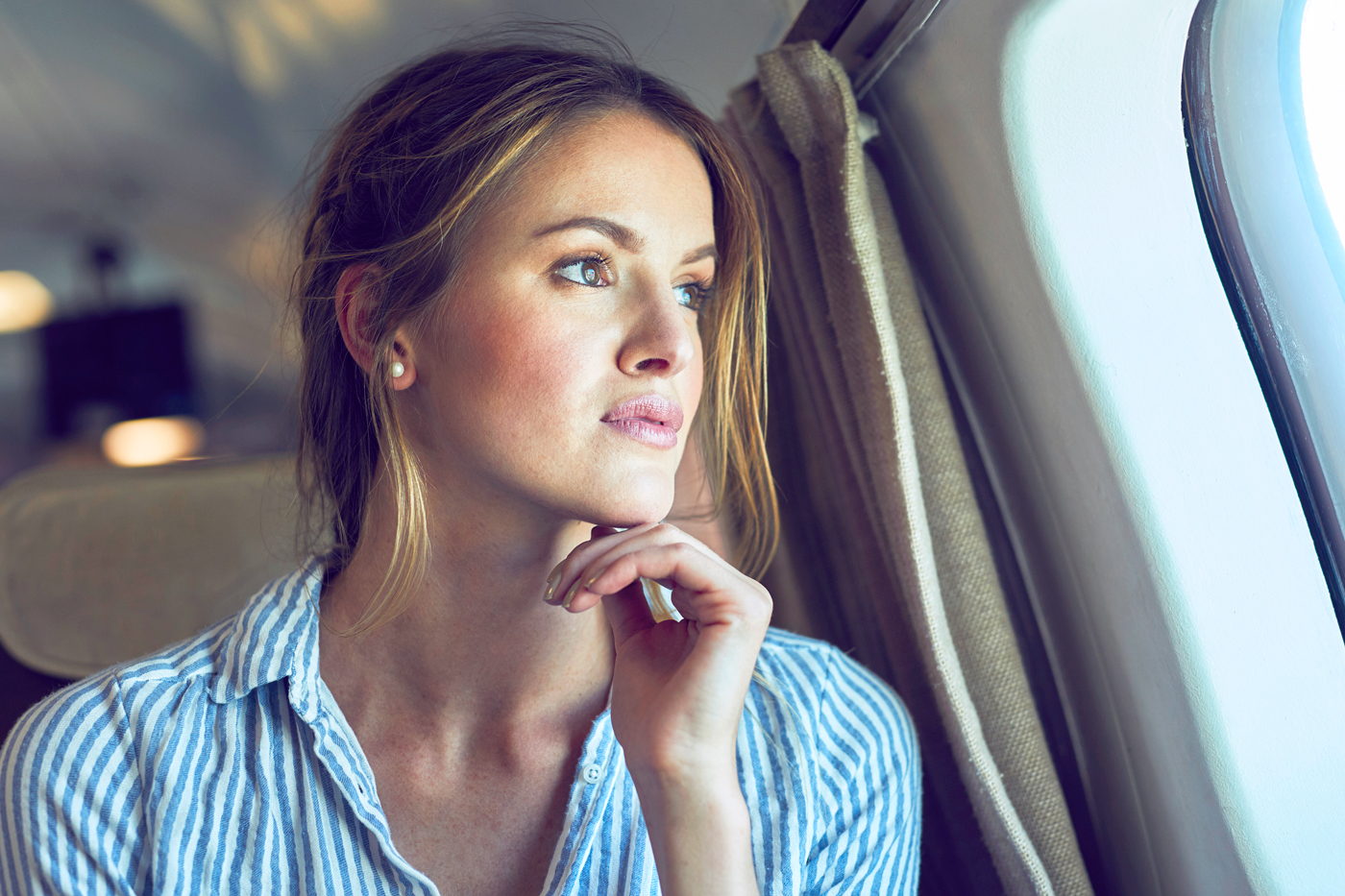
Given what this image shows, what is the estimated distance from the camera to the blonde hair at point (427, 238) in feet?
2.87

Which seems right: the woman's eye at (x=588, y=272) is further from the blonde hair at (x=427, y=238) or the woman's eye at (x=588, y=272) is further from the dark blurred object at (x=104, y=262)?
the dark blurred object at (x=104, y=262)

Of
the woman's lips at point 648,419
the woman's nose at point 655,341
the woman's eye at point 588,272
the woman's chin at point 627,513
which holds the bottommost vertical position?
the woman's chin at point 627,513

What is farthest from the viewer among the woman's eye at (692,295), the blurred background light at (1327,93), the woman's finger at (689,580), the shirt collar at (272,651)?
the woman's eye at (692,295)

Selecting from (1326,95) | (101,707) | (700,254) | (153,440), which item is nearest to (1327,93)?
(1326,95)

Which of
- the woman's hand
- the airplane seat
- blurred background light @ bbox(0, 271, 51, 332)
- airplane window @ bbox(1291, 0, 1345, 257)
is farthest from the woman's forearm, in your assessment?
blurred background light @ bbox(0, 271, 51, 332)

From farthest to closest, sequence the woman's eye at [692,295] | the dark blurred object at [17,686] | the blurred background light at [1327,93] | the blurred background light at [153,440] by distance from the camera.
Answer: the blurred background light at [153,440]
the dark blurred object at [17,686]
the woman's eye at [692,295]
the blurred background light at [1327,93]

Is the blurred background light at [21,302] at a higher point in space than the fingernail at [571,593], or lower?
higher

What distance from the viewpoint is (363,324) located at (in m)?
0.94

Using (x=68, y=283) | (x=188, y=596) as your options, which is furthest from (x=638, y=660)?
(x=68, y=283)

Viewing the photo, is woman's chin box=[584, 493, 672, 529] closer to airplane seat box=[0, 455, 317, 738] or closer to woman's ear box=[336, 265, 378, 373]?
woman's ear box=[336, 265, 378, 373]

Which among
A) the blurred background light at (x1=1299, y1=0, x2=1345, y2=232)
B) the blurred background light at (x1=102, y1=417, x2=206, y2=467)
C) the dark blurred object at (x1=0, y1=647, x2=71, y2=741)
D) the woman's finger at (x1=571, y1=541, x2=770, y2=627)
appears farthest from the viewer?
the blurred background light at (x1=102, y1=417, x2=206, y2=467)

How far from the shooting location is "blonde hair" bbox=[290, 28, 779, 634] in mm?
874

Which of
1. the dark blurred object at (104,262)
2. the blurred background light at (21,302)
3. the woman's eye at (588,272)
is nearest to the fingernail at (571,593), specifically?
the woman's eye at (588,272)

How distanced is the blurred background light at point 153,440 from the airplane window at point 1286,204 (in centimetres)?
214
